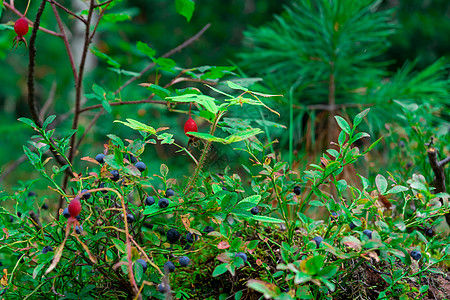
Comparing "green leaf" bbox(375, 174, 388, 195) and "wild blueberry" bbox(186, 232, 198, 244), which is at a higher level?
"green leaf" bbox(375, 174, 388, 195)

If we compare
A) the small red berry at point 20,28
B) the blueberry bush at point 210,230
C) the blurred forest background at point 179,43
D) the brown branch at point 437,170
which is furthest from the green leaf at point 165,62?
the blurred forest background at point 179,43

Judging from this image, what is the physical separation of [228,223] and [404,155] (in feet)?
1.80

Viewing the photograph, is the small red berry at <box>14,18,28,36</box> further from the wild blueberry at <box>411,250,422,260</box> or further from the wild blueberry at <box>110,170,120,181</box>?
the wild blueberry at <box>411,250,422,260</box>

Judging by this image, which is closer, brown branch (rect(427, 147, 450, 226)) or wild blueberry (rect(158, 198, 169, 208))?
wild blueberry (rect(158, 198, 169, 208))

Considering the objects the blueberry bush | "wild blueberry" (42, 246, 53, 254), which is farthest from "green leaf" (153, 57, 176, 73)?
"wild blueberry" (42, 246, 53, 254)

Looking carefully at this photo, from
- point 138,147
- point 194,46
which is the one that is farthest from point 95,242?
point 194,46

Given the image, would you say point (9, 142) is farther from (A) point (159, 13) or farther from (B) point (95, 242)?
(B) point (95, 242)

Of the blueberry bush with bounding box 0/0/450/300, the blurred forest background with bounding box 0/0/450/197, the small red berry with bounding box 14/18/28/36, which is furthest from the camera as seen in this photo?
the blurred forest background with bounding box 0/0/450/197

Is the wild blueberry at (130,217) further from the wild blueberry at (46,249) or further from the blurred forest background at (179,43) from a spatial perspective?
the blurred forest background at (179,43)

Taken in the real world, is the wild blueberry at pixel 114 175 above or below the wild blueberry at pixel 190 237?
above

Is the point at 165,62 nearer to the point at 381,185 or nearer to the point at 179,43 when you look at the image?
the point at 381,185

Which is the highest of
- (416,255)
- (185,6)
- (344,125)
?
(185,6)

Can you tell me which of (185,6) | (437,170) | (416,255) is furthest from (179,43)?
(416,255)

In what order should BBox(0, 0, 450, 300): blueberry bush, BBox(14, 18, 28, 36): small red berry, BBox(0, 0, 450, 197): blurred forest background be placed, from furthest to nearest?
BBox(0, 0, 450, 197): blurred forest background, BBox(14, 18, 28, 36): small red berry, BBox(0, 0, 450, 300): blueberry bush
